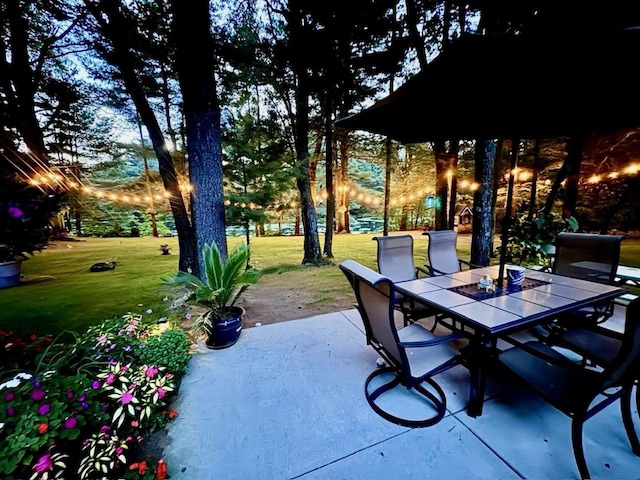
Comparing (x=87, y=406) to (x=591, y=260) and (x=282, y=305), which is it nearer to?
(x=282, y=305)

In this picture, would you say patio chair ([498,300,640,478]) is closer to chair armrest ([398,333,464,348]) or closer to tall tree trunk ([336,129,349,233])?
chair armrest ([398,333,464,348])

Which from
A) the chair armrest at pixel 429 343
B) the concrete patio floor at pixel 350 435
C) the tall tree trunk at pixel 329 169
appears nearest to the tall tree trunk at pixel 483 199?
the tall tree trunk at pixel 329 169

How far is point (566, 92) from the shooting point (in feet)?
5.78

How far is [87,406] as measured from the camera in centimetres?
136

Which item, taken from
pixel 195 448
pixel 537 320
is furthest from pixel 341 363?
pixel 537 320

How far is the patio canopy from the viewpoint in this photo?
1353 mm

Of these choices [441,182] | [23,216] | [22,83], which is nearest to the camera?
[23,216]

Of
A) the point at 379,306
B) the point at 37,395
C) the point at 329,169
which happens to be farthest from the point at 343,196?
the point at 37,395

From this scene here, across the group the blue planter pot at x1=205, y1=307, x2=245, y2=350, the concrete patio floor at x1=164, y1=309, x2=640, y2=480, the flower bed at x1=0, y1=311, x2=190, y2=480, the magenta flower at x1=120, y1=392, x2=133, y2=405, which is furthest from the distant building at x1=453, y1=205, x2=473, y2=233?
the magenta flower at x1=120, y1=392, x2=133, y2=405

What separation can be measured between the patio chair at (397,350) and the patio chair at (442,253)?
186 centimetres

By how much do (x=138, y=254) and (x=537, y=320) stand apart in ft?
35.7

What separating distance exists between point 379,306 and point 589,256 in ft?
10.2

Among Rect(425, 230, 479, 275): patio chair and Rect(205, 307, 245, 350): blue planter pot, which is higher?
Rect(425, 230, 479, 275): patio chair

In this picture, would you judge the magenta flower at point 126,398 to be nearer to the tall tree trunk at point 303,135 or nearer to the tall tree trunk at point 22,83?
the tall tree trunk at point 303,135
